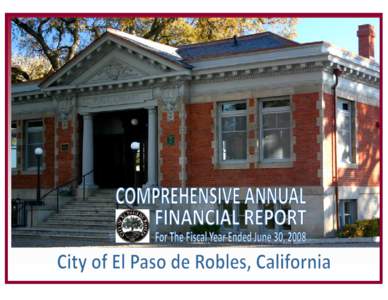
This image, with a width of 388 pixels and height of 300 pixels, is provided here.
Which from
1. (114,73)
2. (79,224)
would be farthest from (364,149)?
(79,224)

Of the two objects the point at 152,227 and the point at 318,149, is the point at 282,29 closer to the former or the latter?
the point at 318,149

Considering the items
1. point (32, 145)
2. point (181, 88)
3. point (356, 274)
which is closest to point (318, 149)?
point (181, 88)

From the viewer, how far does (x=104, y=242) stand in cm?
1634

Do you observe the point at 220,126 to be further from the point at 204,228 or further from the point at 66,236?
the point at 66,236

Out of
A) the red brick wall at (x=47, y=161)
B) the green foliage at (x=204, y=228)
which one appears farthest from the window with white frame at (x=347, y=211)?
the red brick wall at (x=47, y=161)

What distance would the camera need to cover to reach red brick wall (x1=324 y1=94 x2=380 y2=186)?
1809 cm

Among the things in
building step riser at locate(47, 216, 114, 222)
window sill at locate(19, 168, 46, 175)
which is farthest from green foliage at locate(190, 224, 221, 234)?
window sill at locate(19, 168, 46, 175)

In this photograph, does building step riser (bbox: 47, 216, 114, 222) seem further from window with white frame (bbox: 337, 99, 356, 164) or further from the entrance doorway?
window with white frame (bbox: 337, 99, 356, 164)

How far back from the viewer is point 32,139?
2400cm

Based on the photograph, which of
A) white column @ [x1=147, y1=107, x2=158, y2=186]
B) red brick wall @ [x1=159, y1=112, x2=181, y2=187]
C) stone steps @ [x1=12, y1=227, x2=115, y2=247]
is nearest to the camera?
stone steps @ [x1=12, y1=227, x2=115, y2=247]

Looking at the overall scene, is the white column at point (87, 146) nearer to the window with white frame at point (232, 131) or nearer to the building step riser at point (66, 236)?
the building step riser at point (66, 236)

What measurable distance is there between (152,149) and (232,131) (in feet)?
9.38

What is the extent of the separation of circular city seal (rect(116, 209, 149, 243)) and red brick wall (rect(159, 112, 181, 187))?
270 inches

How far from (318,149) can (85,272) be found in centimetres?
904
